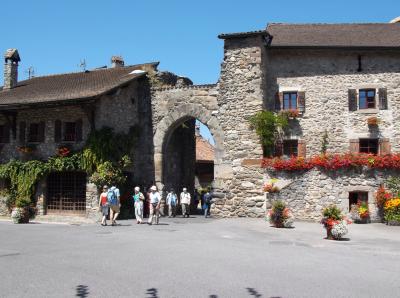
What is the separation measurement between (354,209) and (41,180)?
14778mm

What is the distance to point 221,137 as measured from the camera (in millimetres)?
22422

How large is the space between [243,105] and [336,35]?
697cm

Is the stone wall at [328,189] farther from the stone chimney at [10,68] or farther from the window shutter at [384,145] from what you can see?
the stone chimney at [10,68]

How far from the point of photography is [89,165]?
21.4 m

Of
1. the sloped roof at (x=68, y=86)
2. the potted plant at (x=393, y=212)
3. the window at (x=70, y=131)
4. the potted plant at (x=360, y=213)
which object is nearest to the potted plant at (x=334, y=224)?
the potted plant at (x=393, y=212)

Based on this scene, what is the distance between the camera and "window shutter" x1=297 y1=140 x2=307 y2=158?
23.0 metres

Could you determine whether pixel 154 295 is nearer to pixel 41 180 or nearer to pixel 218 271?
pixel 218 271

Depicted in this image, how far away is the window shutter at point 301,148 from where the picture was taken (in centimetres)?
2303

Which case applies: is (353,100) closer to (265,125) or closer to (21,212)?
(265,125)

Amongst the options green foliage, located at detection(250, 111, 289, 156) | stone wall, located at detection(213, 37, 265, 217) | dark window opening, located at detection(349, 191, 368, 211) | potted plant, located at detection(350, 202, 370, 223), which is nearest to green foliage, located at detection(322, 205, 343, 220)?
potted plant, located at detection(350, 202, 370, 223)

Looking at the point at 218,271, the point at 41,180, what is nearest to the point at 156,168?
the point at 41,180

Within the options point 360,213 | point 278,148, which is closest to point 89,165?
point 278,148

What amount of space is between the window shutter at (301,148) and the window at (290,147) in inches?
9.4

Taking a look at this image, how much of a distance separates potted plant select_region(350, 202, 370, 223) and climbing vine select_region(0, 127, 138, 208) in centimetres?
1039
